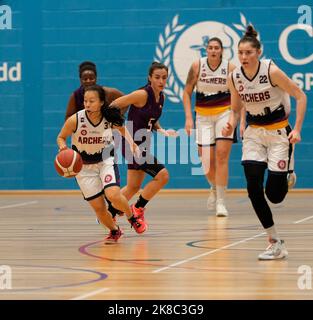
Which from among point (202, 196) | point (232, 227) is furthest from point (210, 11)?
point (232, 227)

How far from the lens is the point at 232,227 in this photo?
10172mm

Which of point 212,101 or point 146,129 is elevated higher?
point 212,101

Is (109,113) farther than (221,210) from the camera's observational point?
No

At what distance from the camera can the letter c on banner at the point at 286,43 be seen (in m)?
15.0

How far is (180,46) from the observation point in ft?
50.0

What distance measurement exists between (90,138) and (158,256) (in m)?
1.43

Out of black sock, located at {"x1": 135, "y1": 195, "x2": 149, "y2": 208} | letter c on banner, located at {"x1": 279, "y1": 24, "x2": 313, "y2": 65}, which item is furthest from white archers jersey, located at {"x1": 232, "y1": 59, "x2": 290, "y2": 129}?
letter c on banner, located at {"x1": 279, "y1": 24, "x2": 313, "y2": 65}

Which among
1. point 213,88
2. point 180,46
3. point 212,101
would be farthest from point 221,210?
point 180,46

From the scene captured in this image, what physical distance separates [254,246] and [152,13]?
7543 millimetres

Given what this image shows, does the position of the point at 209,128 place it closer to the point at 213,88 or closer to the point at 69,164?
the point at 213,88

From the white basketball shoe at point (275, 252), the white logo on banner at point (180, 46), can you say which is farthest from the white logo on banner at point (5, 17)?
the white basketball shoe at point (275, 252)

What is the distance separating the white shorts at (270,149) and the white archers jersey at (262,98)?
A: 7 cm

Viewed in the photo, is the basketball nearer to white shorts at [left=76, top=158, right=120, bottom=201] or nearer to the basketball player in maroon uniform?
white shorts at [left=76, top=158, right=120, bottom=201]

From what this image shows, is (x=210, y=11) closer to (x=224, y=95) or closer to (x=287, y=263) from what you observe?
(x=224, y=95)
